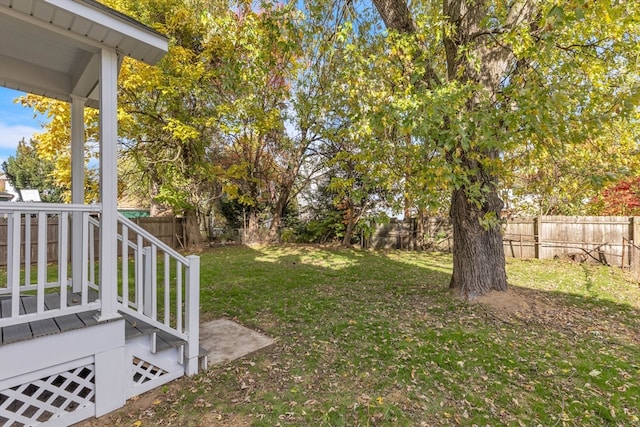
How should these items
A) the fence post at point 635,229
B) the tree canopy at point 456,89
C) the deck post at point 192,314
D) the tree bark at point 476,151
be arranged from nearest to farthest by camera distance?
the deck post at point 192,314
the tree canopy at point 456,89
the tree bark at point 476,151
the fence post at point 635,229

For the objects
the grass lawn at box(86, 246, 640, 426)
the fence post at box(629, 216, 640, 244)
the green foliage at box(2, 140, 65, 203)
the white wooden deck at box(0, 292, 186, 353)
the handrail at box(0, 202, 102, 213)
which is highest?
the green foliage at box(2, 140, 65, 203)

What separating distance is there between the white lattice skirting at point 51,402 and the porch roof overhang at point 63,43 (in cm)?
261

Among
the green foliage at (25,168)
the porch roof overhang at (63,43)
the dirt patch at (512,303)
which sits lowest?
the dirt patch at (512,303)

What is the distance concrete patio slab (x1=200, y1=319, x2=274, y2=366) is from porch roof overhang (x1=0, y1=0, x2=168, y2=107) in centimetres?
308

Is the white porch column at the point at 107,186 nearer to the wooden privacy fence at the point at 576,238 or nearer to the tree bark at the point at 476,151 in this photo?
the tree bark at the point at 476,151

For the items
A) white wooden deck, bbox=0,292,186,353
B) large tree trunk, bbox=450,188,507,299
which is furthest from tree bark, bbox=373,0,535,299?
white wooden deck, bbox=0,292,186,353

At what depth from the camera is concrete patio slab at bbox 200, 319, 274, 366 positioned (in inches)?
142

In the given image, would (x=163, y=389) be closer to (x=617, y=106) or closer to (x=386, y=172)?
(x=386, y=172)

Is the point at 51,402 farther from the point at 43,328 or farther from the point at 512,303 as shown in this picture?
the point at 512,303

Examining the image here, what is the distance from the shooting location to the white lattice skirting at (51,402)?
229 centimetres

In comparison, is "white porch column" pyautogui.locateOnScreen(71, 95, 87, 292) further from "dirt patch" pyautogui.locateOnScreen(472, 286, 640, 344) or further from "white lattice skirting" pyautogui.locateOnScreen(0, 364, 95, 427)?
"dirt patch" pyautogui.locateOnScreen(472, 286, 640, 344)

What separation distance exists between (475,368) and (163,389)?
3050 millimetres

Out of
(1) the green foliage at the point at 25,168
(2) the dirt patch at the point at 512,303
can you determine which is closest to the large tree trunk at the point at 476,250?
(2) the dirt patch at the point at 512,303

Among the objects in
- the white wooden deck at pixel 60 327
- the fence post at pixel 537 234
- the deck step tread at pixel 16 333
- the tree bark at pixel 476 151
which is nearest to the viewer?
the deck step tread at pixel 16 333
